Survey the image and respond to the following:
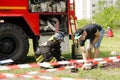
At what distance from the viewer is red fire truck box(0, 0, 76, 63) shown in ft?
37.6

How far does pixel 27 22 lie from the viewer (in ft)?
38.1

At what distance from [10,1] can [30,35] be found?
116 cm

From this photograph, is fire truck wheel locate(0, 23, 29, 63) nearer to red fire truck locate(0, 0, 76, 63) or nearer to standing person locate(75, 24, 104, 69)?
red fire truck locate(0, 0, 76, 63)

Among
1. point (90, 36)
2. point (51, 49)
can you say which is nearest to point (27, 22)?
point (51, 49)

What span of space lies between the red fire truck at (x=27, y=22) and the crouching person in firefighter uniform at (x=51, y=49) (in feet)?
2.83

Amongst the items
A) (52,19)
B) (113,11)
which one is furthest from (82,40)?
(113,11)

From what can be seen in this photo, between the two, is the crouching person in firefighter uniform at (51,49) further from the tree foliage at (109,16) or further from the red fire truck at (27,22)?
the tree foliage at (109,16)

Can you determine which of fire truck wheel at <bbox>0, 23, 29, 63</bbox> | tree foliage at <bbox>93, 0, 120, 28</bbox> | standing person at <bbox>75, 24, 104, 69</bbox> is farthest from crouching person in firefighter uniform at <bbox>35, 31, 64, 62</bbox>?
tree foliage at <bbox>93, 0, 120, 28</bbox>

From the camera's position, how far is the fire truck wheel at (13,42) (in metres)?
11.5

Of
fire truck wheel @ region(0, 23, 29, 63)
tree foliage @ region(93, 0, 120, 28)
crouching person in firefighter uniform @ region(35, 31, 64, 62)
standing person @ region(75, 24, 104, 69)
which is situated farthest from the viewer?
tree foliage @ region(93, 0, 120, 28)

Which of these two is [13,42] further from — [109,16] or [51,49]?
[109,16]

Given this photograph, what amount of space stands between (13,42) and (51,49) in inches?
52.7

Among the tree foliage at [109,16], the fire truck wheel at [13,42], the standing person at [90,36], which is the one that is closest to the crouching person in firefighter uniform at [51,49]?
the standing person at [90,36]

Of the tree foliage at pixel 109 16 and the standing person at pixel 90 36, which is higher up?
the standing person at pixel 90 36
